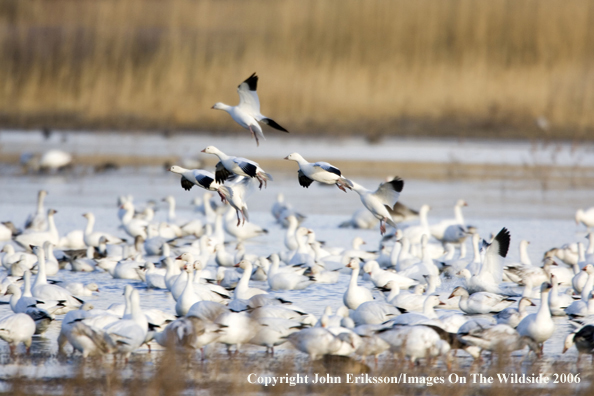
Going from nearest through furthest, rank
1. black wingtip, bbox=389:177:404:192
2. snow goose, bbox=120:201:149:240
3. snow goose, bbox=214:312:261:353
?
snow goose, bbox=214:312:261:353 < black wingtip, bbox=389:177:404:192 < snow goose, bbox=120:201:149:240

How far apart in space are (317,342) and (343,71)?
1816cm

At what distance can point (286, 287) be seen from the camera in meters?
8.98

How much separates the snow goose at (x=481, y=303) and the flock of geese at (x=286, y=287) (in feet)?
0.04

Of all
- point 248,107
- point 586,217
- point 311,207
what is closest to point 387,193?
point 248,107

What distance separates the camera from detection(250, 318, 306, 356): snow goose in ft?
21.0

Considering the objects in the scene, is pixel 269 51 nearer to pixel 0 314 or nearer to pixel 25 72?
pixel 25 72

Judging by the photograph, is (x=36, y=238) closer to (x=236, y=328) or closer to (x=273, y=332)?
(x=236, y=328)

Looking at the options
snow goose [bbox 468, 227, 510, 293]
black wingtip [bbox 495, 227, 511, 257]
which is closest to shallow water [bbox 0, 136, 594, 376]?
snow goose [bbox 468, 227, 510, 293]

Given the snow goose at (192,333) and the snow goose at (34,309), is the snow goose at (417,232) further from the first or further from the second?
the snow goose at (192,333)

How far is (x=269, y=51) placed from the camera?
24.5 m

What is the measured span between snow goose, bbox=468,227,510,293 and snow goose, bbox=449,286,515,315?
1.94 feet

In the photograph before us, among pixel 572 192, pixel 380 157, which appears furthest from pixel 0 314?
pixel 380 157

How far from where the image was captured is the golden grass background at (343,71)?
75.8 feet

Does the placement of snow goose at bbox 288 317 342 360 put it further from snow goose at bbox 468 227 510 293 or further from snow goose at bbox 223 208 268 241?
snow goose at bbox 223 208 268 241
